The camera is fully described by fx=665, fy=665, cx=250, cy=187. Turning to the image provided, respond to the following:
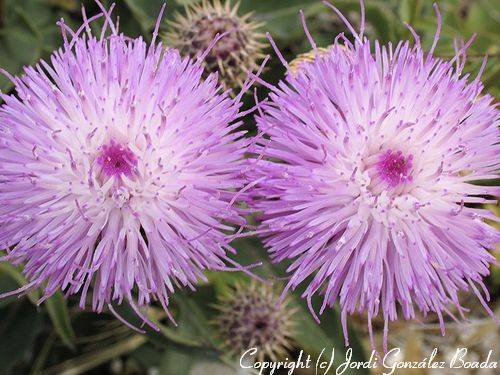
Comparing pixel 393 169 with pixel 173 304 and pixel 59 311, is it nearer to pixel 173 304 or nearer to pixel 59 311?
pixel 59 311

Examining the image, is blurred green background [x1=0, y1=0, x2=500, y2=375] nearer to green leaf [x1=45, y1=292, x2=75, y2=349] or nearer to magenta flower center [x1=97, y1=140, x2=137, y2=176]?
green leaf [x1=45, y1=292, x2=75, y2=349]

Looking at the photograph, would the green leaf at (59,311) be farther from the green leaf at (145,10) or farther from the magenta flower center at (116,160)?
the green leaf at (145,10)

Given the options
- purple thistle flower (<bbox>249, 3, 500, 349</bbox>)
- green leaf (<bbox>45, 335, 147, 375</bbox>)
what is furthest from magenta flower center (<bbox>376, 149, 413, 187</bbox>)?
green leaf (<bbox>45, 335, 147, 375</bbox>)

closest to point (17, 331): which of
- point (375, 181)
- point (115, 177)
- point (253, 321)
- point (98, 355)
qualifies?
point (98, 355)

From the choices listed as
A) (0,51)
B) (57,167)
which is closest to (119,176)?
(57,167)

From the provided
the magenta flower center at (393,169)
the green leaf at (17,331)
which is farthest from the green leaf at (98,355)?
the magenta flower center at (393,169)
